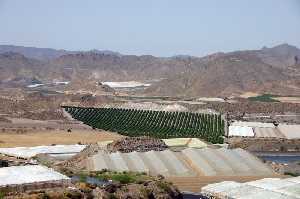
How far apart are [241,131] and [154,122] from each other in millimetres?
8884

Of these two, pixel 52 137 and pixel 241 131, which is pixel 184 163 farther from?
Result: pixel 241 131

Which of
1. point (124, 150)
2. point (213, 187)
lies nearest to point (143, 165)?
point (124, 150)

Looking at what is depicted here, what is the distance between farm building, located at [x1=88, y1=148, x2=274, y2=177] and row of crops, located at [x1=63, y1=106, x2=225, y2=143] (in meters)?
10.2

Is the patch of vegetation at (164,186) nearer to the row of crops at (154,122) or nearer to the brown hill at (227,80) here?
the row of crops at (154,122)

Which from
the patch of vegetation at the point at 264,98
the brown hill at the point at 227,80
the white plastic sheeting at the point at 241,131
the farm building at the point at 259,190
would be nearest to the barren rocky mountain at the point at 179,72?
the brown hill at the point at 227,80

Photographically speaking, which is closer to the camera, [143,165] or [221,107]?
[143,165]

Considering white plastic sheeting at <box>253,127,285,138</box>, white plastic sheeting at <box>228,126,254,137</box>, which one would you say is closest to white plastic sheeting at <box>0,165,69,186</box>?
white plastic sheeting at <box>228,126,254,137</box>

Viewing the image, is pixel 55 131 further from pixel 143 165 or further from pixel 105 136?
pixel 143 165

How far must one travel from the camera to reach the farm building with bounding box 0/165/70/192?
947 inches

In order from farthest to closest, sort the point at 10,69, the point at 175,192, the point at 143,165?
the point at 10,69, the point at 143,165, the point at 175,192

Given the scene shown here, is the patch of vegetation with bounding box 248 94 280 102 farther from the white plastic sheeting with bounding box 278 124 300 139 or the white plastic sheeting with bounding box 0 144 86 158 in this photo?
the white plastic sheeting with bounding box 0 144 86 158

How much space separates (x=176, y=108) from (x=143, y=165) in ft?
117

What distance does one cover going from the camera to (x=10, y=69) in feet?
460

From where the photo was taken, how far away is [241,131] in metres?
55.3
